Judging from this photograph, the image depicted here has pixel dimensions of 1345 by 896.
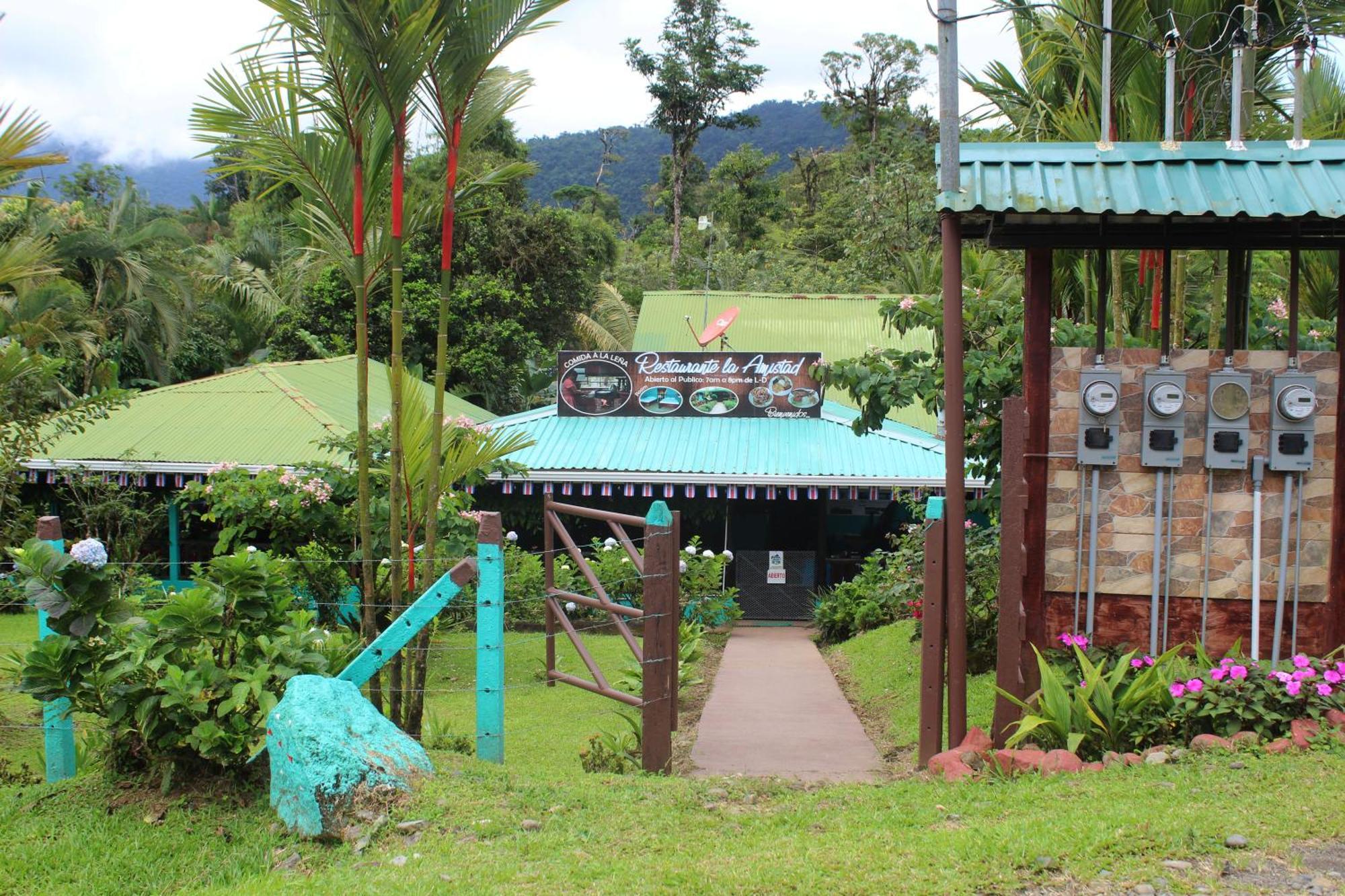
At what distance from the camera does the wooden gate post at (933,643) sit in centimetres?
629

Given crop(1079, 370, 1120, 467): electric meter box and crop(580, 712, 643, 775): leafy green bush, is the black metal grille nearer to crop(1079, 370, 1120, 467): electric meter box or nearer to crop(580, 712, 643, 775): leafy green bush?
crop(580, 712, 643, 775): leafy green bush

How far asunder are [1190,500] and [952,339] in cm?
162

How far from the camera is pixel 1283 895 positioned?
12.4ft

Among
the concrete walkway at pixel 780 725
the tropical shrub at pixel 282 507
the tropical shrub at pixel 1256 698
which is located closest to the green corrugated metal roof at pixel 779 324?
the concrete walkway at pixel 780 725

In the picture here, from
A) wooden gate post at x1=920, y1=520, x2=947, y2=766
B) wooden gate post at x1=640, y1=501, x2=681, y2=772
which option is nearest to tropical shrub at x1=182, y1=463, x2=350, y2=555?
wooden gate post at x1=640, y1=501, x2=681, y2=772

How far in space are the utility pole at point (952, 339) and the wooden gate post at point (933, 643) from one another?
6 centimetres

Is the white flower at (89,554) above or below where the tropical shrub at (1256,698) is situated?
above

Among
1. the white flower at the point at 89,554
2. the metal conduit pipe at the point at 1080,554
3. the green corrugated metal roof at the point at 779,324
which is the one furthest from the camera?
the green corrugated metal roof at the point at 779,324

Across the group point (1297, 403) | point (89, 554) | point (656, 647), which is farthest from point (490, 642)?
point (1297, 403)

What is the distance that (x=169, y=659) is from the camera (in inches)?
203

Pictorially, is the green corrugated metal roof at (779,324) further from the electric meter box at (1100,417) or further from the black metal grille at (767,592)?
the electric meter box at (1100,417)

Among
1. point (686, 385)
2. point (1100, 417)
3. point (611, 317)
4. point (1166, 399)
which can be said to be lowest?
point (686, 385)

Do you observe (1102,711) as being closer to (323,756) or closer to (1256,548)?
(1256,548)

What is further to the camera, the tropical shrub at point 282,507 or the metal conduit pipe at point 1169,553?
the tropical shrub at point 282,507
